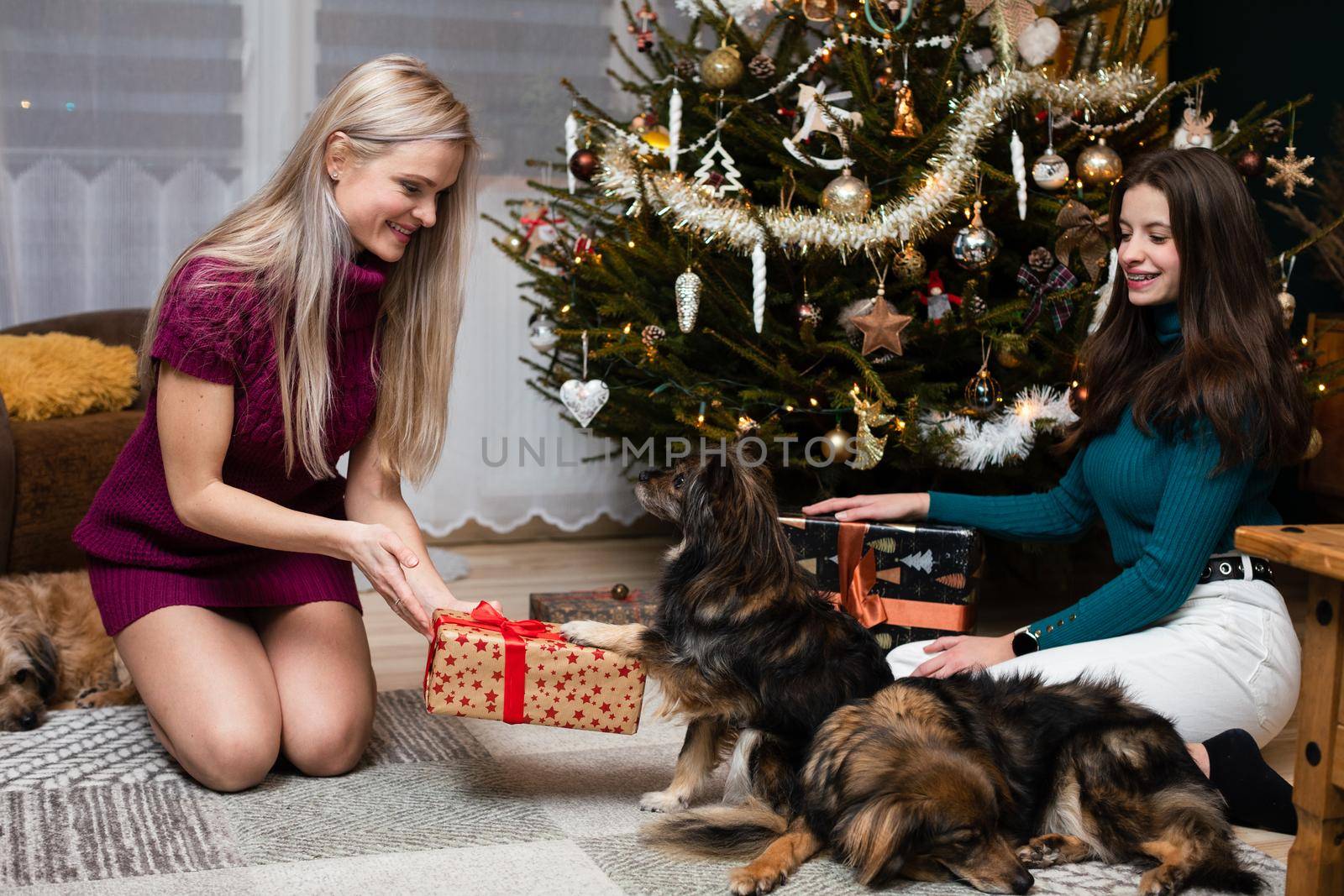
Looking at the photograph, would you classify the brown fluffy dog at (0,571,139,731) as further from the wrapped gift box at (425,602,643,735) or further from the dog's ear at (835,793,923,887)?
the dog's ear at (835,793,923,887)

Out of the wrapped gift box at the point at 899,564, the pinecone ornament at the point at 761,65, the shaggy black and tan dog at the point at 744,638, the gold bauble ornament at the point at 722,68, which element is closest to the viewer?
the shaggy black and tan dog at the point at 744,638

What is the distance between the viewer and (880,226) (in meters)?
2.81

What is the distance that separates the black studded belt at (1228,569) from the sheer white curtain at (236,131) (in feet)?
9.10

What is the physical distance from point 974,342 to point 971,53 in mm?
788

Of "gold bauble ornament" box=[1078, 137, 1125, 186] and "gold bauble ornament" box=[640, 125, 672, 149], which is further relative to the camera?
"gold bauble ornament" box=[640, 125, 672, 149]

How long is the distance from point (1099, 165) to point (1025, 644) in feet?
4.07

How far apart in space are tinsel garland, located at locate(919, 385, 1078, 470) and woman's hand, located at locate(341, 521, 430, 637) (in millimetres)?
1466

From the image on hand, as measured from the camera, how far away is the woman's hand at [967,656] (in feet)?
7.11

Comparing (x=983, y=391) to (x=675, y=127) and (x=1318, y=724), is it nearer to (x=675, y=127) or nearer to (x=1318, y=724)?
(x=675, y=127)

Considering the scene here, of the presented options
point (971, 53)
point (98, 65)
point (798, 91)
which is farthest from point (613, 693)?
point (98, 65)

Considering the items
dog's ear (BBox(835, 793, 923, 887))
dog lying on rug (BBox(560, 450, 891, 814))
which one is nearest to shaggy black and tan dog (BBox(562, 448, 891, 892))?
dog lying on rug (BBox(560, 450, 891, 814))

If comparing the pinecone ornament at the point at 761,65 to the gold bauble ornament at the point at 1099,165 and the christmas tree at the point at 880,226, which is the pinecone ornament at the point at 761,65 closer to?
the christmas tree at the point at 880,226

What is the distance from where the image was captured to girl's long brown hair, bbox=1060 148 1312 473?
2.00m

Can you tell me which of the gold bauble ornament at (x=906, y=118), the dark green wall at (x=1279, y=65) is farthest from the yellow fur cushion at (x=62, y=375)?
the dark green wall at (x=1279, y=65)
